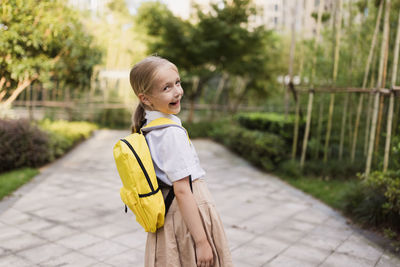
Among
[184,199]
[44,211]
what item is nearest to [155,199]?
[184,199]

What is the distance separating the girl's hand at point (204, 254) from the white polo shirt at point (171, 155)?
0.85 feet

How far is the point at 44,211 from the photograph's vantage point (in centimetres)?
435

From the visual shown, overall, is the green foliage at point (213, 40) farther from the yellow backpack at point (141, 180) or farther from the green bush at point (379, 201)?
the yellow backpack at point (141, 180)

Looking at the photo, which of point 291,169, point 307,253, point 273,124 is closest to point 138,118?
point 307,253

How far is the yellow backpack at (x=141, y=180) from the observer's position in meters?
1.44

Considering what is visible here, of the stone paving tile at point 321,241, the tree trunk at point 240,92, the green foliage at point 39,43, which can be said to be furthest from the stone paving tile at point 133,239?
the tree trunk at point 240,92

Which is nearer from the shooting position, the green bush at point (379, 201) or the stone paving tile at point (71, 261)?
the stone paving tile at point (71, 261)

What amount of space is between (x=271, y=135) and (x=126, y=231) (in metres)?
4.33

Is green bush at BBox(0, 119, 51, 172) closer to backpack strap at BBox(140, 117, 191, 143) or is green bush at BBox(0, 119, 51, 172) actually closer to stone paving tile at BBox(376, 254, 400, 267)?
backpack strap at BBox(140, 117, 191, 143)

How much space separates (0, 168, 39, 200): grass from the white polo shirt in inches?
162

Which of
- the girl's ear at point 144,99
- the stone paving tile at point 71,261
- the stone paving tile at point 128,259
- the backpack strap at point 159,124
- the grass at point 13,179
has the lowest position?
the grass at point 13,179

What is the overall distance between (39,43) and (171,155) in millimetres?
6279

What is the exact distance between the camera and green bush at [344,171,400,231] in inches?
145

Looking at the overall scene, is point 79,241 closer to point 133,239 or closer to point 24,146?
point 133,239
